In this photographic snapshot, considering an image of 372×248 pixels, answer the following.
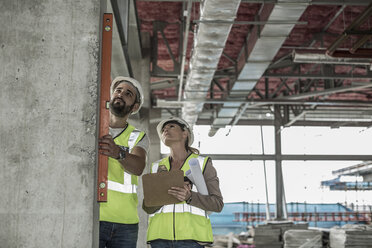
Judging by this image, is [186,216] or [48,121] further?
[186,216]

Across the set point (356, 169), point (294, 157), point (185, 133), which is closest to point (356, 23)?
point (185, 133)

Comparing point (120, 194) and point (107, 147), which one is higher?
point (107, 147)

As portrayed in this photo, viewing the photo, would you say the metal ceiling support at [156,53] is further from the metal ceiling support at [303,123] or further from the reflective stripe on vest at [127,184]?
the metal ceiling support at [303,123]

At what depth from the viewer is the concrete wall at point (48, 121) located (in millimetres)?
2518

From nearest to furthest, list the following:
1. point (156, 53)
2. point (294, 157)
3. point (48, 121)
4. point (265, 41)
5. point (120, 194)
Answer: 1. point (48, 121)
2. point (120, 194)
3. point (265, 41)
4. point (156, 53)
5. point (294, 157)

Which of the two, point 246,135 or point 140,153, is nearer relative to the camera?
point 140,153

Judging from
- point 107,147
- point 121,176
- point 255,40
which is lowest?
point 121,176

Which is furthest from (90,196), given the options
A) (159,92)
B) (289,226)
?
(159,92)

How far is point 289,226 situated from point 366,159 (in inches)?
368

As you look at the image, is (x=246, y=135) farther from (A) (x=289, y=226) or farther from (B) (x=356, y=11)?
(B) (x=356, y=11)

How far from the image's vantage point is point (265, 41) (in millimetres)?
8391

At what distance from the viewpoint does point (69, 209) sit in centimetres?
254

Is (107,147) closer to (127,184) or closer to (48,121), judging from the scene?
(48,121)

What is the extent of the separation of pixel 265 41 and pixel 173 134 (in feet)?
17.7
